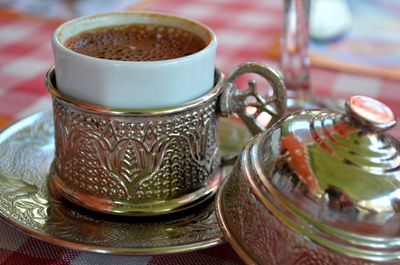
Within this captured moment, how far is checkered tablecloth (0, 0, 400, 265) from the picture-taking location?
438mm

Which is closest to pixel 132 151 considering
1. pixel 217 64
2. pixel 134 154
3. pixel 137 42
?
pixel 134 154

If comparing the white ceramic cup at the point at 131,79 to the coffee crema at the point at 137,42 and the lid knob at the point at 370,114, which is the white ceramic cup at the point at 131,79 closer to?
the coffee crema at the point at 137,42

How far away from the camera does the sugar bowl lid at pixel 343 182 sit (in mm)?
332

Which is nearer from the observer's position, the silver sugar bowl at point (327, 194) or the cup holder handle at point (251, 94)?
the silver sugar bowl at point (327, 194)

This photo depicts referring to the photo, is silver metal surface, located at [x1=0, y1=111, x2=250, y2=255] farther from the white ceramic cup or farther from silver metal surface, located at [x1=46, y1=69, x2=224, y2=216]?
the white ceramic cup

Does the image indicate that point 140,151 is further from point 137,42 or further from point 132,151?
point 137,42

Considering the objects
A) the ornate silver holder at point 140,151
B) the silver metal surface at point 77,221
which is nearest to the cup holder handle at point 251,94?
the ornate silver holder at point 140,151

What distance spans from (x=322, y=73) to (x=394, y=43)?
8.9 inches

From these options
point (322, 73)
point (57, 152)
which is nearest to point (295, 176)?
point (57, 152)

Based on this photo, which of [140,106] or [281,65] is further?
[281,65]

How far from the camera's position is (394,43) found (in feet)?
3.25

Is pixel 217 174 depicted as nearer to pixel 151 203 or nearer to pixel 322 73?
pixel 151 203

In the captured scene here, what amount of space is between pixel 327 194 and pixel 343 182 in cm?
2

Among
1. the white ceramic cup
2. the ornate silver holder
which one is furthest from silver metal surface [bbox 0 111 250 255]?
the white ceramic cup
